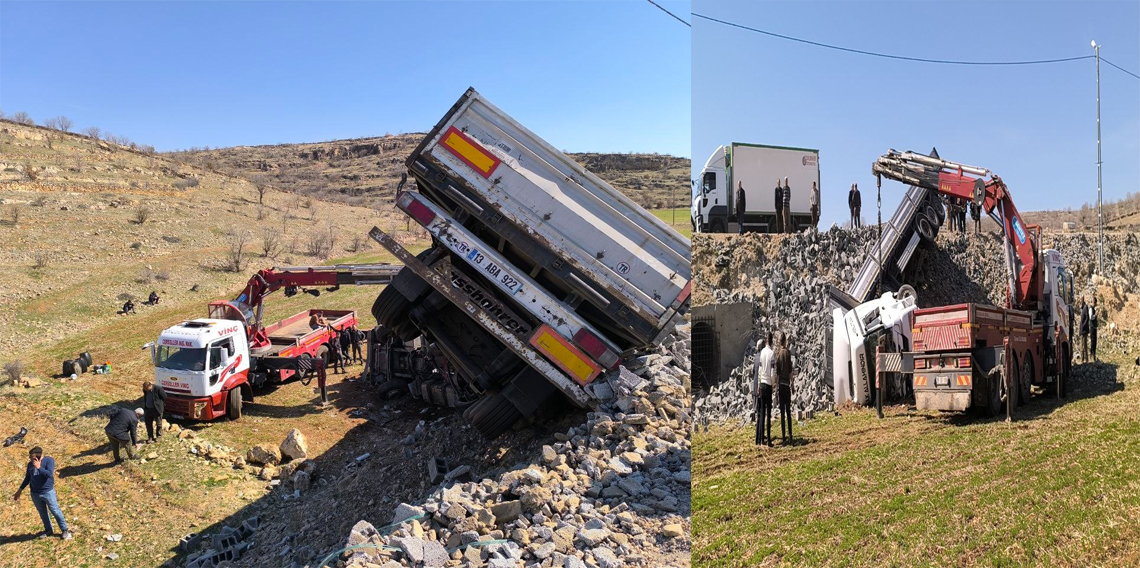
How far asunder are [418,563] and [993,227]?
5.40 m

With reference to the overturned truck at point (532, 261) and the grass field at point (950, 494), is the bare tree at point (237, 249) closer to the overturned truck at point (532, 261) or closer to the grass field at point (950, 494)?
the overturned truck at point (532, 261)

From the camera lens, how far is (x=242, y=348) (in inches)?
535

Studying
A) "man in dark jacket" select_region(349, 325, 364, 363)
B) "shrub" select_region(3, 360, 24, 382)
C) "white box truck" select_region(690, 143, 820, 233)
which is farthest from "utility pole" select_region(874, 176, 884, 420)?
"shrub" select_region(3, 360, 24, 382)

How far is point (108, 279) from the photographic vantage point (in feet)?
80.6

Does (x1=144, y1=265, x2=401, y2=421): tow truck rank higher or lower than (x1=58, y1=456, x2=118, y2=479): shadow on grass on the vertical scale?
higher

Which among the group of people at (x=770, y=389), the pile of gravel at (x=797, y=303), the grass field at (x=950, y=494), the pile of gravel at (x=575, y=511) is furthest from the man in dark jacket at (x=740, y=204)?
the grass field at (x=950, y=494)

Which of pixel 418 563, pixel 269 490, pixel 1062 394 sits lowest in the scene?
pixel 269 490

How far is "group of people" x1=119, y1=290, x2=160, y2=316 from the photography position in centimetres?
2256

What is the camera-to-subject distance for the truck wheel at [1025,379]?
5574 millimetres

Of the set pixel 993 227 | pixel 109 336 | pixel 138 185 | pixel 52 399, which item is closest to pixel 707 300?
pixel 993 227

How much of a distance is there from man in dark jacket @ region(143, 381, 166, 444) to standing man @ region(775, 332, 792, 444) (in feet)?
A: 32.8

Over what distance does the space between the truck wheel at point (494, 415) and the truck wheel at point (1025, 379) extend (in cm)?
521

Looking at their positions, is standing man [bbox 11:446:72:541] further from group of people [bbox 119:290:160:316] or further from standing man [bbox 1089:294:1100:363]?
group of people [bbox 119:290:160:316]

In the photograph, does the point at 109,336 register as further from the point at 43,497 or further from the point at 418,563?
the point at 418,563
